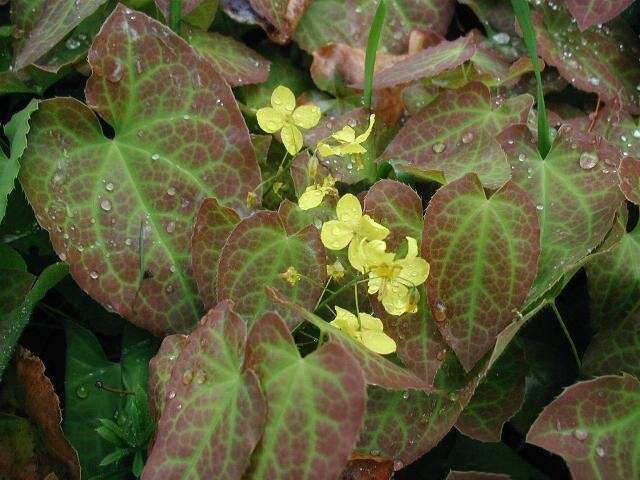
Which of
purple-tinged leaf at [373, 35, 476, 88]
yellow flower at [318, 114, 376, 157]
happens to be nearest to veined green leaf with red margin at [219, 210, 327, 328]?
yellow flower at [318, 114, 376, 157]

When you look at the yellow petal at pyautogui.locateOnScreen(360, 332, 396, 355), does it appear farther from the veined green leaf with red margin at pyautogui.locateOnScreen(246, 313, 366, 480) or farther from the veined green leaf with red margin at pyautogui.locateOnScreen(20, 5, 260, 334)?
the veined green leaf with red margin at pyautogui.locateOnScreen(20, 5, 260, 334)

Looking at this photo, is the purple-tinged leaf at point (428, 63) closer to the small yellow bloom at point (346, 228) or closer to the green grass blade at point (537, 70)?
the green grass blade at point (537, 70)

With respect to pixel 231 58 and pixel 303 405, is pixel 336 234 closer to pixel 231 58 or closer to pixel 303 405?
pixel 303 405

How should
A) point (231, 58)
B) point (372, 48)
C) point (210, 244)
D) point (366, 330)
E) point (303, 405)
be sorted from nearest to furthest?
point (303, 405)
point (366, 330)
point (210, 244)
point (372, 48)
point (231, 58)

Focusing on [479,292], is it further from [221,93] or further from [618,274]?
[221,93]

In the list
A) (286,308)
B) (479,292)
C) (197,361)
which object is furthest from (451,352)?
(197,361)

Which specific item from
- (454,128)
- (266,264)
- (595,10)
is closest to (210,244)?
(266,264)

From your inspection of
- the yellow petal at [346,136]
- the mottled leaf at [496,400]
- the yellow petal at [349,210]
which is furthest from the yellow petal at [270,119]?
the mottled leaf at [496,400]
